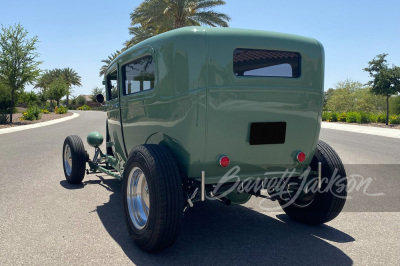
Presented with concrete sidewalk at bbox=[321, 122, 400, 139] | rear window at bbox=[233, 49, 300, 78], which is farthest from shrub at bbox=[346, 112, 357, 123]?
rear window at bbox=[233, 49, 300, 78]

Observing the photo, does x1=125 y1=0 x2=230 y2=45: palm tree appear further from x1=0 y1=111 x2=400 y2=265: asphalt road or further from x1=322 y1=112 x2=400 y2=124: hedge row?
x1=0 y1=111 x2=400 y2=265: asphalt road

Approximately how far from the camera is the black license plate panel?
11.0ft

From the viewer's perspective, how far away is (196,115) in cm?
311

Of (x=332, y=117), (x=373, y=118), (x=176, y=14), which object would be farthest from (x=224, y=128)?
(x=332, y=117)

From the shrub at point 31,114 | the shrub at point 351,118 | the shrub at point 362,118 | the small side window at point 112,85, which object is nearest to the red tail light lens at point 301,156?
the small side window at point 112,85

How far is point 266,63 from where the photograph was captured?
3.47m

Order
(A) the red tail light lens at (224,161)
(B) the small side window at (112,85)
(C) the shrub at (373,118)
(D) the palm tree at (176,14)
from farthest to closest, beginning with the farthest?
(C) the shrub at (373,118) → (D) the palm tree at (176,14) → (B) the small side window at (112,85) → (A) the red tail light lens at (224,161)

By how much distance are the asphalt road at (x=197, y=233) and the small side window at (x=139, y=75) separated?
163 cm

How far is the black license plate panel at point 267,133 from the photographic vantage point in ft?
11.0

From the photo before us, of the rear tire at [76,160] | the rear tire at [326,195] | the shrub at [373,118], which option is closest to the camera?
the rear tire at [326,195]

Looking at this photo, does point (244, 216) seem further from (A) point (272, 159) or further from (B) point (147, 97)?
(B) point (147, 97)

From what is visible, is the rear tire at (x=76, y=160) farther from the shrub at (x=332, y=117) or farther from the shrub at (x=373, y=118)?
the shrub at (x=332, y=117)

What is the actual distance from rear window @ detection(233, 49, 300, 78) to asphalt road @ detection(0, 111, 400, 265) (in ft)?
5.67

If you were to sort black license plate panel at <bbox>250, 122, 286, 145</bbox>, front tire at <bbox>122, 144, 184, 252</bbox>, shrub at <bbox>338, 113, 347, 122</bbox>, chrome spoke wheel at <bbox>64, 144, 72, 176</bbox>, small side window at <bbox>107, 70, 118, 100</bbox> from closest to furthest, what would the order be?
front tire at <bbox>122, 144, 184, 252</bbox> < black license plate panel at <bbox>250, 122, 286, 145</bbox> < small side window at <bbox>107, 70, 118, 100</bbox> < chrome spoke wheel at <bbox>64, 144, 72, 176</bbox> < shrub at <bbox>338, 113, 347, 122</bbox>
